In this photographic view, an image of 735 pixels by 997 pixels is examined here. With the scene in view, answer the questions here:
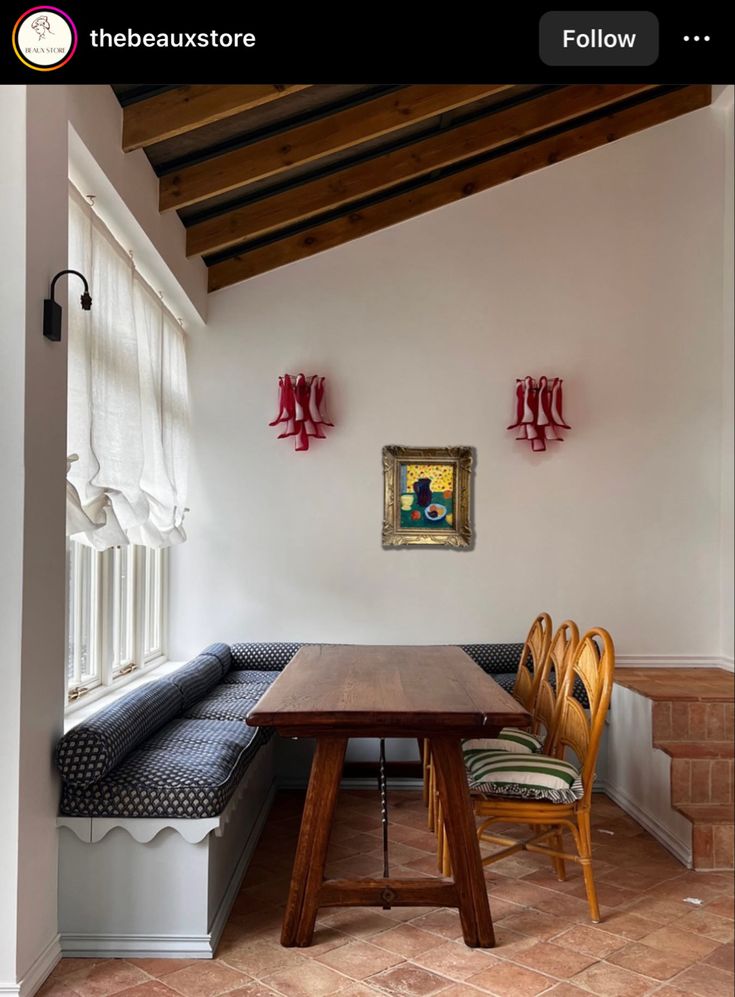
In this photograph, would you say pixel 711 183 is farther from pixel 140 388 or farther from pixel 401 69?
pixel 401 69

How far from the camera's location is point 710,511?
524 cm

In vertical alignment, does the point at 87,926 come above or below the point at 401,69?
below

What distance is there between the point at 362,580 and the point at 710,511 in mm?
2084

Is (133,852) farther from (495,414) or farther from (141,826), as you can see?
(495,414)

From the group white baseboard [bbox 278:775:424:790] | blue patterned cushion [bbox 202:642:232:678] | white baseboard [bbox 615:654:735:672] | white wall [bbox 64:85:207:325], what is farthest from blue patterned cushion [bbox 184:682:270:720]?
white baseboard [bbox 615:654:735:672]

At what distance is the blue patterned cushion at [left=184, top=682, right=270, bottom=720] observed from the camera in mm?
3867

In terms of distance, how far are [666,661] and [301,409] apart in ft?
8.42

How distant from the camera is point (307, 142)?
160 inches

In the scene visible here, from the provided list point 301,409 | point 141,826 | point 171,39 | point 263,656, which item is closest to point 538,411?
point 301,409

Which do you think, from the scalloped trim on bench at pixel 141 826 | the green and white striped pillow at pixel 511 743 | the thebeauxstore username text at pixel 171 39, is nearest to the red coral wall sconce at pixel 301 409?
the green and white striped pillow at pixel 511 743

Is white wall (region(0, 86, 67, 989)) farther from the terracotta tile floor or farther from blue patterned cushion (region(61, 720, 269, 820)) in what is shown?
the terracotta tile floor

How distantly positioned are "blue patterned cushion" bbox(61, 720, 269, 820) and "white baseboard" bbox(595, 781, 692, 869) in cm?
186

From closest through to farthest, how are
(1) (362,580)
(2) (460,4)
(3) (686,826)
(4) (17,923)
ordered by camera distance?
(2) (460,4) < (4) (17,923) < (3) (686,826) < (1) (362,580)

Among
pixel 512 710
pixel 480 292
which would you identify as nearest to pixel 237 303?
pixel 480 292
